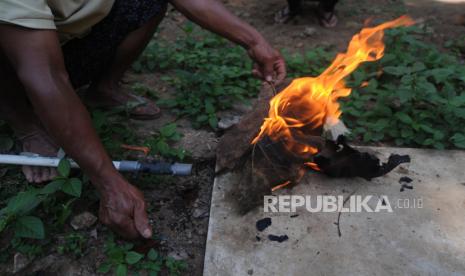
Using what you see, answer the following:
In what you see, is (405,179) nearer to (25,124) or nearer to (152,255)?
(152,255)

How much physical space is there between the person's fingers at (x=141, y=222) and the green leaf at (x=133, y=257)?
13 centimetres

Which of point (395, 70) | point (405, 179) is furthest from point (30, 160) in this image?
point (395, 70)

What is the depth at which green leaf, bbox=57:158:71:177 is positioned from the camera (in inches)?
76.4

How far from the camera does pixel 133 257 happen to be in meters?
1.82

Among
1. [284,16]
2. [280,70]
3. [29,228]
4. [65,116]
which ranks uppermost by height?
[65,116]

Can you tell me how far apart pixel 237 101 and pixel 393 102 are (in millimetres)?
1073

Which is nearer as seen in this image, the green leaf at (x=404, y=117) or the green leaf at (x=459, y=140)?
the green leaf at (x=459, y=140)

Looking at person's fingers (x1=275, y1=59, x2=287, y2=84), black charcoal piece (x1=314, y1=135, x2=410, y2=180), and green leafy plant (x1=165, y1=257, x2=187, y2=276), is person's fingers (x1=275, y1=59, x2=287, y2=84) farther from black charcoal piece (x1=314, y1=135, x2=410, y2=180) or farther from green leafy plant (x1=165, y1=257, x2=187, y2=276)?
green leafy plant (x1=165, y1=257, x2=187, y2=276)

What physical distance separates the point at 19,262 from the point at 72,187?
37cm

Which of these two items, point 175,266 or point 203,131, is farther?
point 203,131

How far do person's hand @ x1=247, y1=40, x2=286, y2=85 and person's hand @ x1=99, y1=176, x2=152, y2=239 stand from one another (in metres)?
0.90

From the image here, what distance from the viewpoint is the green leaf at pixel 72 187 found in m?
1.88

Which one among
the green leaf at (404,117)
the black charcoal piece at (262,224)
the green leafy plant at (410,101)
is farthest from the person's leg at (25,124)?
the green leaf at (404,117)

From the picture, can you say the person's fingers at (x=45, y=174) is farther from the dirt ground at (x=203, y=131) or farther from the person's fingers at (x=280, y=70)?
the person's fingers at (x=280, y=70)
